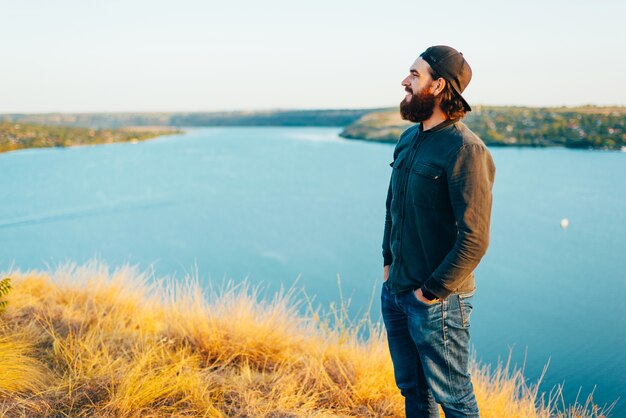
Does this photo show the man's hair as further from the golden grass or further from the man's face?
the golden grass

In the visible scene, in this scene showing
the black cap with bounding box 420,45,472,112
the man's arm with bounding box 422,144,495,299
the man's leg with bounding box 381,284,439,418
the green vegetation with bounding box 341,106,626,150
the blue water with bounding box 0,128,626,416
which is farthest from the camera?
the green vegetation with bounding box 341,106,626,150

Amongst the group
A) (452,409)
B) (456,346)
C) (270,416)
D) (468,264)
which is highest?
(468,264)

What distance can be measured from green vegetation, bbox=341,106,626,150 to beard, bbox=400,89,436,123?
74.5 feet

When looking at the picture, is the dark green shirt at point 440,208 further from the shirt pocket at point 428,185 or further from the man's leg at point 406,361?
the man's leg at point 406,361

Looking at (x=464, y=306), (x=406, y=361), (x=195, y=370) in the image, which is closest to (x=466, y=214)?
(x=464, y=306)

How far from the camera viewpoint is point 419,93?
1.90 m

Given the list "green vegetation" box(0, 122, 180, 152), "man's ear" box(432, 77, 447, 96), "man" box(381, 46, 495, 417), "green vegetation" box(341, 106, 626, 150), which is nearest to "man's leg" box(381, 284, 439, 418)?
"man" box(381, 46, 495, 417)

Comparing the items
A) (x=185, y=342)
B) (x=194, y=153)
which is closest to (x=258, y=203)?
(x=185, y=342)

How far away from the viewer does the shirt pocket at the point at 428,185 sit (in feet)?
5.91

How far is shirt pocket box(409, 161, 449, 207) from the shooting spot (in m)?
1.80

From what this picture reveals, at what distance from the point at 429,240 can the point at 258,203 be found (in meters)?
16.5

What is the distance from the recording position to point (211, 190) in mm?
21031

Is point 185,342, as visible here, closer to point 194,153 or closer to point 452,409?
point 452,409

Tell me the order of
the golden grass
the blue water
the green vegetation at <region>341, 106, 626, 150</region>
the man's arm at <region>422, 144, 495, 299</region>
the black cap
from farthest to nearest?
1. the green vegetation at <region>341, 106, 626, 150</region>
2. the blue water
3. the golden grass
4. the black cap
5. the man's arm at <region>422, 144, 495, 299</region>
